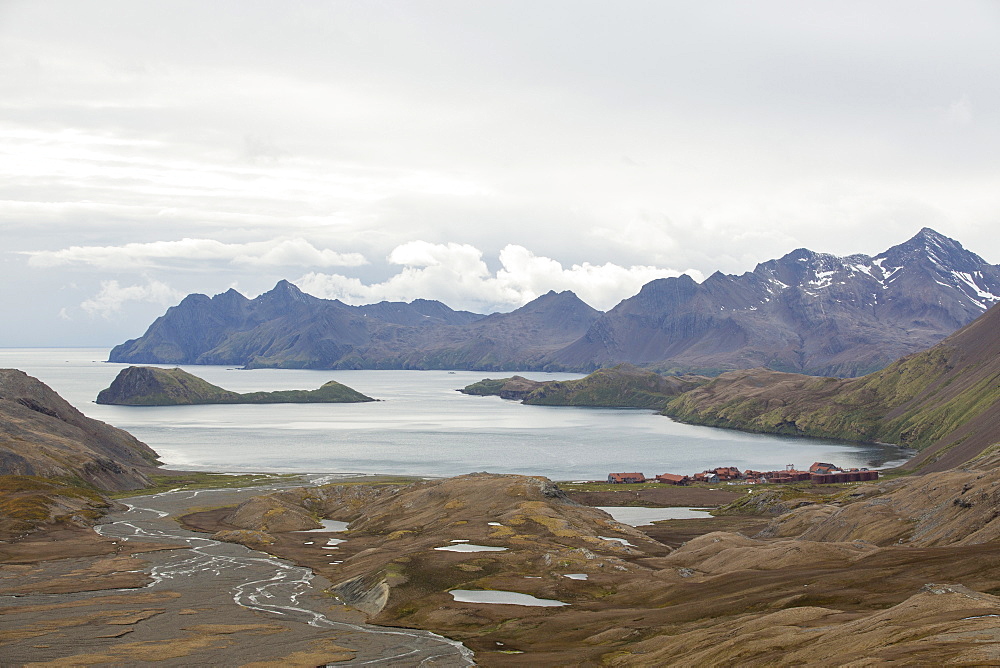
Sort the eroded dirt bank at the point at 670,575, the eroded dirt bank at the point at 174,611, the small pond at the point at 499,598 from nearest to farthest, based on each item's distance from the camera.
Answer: the eroded dirt bank at the point at 670,575
the eroded dirt bank at the point at 174,611
the small pond at the point at 499,598

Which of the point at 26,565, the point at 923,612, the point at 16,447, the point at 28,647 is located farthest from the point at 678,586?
the point at 16,447

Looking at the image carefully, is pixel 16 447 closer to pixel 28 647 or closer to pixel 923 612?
pixel 28 647

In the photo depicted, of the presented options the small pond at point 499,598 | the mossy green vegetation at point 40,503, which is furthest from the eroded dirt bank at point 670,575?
the mossy green vegetation at point 40,503

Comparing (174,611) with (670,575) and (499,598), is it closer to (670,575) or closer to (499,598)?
(499,598)

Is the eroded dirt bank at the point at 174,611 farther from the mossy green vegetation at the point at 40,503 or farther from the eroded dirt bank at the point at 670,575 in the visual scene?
the mossy green vegetation at the point at 40,503

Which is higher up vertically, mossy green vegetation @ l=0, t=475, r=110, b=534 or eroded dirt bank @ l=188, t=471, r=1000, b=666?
eroded dirt bank @ l=188, t=471, r=1000, b=666

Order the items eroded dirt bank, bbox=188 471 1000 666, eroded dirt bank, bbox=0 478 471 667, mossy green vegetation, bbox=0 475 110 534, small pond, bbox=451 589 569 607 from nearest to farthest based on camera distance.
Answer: eroded dirt bank, bbox=188 471 1000 666 < eroded dirt bank, bbox=0 478 471 667 < small pond, bbox=451 589 569 607 < mossy green vegetation, bbox=0 475 110 534

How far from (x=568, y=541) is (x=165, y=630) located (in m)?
50.0

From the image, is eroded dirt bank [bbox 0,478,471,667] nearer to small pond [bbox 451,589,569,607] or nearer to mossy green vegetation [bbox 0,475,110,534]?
mossy green vegetation [bbox 0,475,110,534]

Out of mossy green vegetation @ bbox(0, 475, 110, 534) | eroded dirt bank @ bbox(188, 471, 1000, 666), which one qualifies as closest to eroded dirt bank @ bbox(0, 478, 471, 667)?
eroded dirt bank @ bbox(188, 471, 1000, 666)

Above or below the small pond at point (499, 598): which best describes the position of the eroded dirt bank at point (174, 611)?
below

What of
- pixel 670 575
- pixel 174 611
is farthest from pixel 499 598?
pixel 174 611

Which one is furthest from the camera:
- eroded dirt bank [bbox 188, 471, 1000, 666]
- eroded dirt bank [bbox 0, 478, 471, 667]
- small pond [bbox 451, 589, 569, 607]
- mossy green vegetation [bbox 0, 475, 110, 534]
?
mossy green vegetation [bbox 0, 475, 110, 534]

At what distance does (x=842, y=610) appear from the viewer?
5516cm
